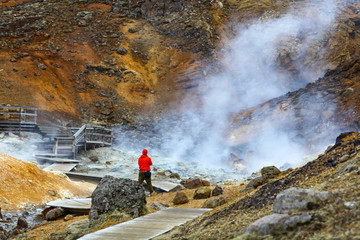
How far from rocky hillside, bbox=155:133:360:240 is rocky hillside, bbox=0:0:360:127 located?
22.0 metres

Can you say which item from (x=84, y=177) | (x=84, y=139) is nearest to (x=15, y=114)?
(x=84, y=139)

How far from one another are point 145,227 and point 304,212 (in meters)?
2.56

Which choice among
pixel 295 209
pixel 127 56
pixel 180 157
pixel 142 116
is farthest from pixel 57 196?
pixel 127 56

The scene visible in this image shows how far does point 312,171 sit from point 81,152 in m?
15.7

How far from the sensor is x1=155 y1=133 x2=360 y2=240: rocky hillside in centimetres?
290

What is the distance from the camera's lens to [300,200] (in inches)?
128

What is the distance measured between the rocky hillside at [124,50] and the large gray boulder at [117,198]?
64.7ft

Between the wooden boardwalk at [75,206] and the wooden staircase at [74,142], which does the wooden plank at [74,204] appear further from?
the wooden staircase at [74,142]

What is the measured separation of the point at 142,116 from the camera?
2808 cm

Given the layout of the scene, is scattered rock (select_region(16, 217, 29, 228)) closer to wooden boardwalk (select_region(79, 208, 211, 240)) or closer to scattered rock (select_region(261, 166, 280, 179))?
wooden boardwalk (select_region(79, 208, 211, 240))

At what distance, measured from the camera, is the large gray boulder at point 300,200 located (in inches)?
127

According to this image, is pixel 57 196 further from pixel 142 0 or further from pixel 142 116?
pixel 142 0

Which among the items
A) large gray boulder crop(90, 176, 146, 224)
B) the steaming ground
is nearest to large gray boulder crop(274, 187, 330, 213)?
large gray boulder crop(90, 176, 146, 224)

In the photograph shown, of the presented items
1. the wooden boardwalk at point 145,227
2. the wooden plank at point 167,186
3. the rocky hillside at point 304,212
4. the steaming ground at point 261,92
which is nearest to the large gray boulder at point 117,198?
the wooden boardwalk at point 145,227
